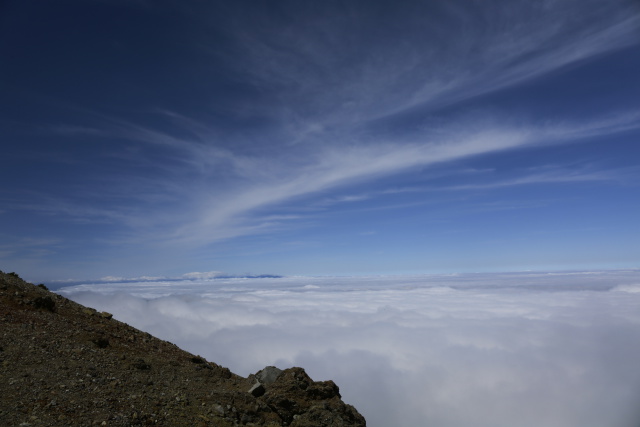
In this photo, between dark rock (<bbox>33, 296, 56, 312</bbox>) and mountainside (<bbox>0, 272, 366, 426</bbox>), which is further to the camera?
dark rock (<bbox>33, 296, 56, 312</bbox>)

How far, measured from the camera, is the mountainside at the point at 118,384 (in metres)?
10.9

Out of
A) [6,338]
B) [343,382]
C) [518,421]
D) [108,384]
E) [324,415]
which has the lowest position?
[518,421]

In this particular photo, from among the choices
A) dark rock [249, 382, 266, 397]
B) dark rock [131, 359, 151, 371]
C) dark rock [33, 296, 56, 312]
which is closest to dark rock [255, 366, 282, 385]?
dark rock [249, 382, 266, 397]

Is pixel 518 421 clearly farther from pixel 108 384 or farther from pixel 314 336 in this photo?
pixel 108 384

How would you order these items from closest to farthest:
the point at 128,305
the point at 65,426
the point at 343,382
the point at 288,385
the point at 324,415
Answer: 1. the point at 65,426
2. the point at 324,415
3. the point at 288,385
4. the point at 128,305
5. the point at 343,382

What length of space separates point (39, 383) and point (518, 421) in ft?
834

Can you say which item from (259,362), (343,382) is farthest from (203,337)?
(343,382)

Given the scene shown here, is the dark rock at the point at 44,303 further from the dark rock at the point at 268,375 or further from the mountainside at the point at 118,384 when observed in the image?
the dark rock at the point at 268,375

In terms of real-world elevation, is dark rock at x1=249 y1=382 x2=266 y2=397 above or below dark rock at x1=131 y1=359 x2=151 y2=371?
below

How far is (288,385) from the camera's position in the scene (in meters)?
16.0

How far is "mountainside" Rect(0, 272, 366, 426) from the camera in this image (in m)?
10.9

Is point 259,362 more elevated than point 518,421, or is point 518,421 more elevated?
point 259,362

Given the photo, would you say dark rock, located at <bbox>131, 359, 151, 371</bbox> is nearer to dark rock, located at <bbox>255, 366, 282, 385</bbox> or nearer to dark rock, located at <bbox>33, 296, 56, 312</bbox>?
dark rock, located at <bbox>255, 366, 282, 385</bbox>

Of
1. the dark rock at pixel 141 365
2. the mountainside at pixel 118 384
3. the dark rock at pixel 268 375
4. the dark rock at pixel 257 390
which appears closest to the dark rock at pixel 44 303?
the mountainside at pixel 118 384
